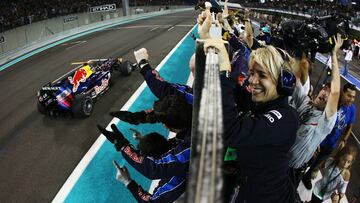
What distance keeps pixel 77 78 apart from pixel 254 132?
6443 millimetres

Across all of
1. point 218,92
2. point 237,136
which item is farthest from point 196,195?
point 237,136

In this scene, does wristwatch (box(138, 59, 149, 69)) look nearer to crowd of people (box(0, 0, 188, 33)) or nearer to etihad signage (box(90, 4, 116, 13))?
crowd of people (box(0, 0, 188, 33))

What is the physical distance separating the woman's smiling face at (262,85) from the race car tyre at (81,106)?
18.9 feet

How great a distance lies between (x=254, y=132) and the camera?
185 centimetres

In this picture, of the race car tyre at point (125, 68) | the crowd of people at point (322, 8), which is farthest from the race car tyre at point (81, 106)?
the crowd of people at point (322, 8)

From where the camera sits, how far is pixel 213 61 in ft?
4.80

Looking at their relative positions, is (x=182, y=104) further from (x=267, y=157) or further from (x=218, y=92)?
(x=218, y=92)

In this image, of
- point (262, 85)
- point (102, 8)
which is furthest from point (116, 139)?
point (102, 8)

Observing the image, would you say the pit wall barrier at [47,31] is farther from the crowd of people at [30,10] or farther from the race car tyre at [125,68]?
the race car tyre at [125,68]

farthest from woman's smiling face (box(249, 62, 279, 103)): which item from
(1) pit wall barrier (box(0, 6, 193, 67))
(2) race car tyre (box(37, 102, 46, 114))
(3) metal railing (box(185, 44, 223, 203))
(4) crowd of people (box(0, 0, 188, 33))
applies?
(4) crowd of people (box(0, 0, 188, 33))

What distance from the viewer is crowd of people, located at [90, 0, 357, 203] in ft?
6.17

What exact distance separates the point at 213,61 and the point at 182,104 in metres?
1.26

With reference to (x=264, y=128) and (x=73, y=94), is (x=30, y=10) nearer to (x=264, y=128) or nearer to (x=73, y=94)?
(x=73, y=94)

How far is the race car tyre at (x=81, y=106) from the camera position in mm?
7215
